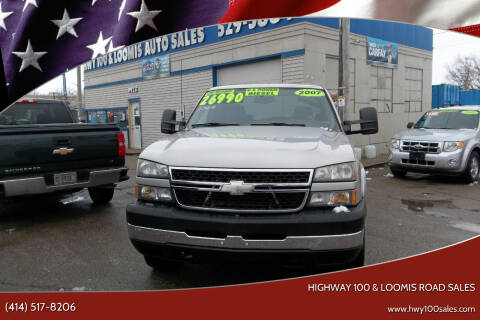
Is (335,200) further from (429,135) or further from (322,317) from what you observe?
(429,135)

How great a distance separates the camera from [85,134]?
5852 millimetres

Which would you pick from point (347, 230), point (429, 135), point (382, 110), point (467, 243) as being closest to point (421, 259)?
point (467, 243)

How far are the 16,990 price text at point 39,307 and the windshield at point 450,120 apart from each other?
31.8 ft

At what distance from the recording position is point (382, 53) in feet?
47.0

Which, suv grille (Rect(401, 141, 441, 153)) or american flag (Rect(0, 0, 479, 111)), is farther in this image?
suv grille (Rect(401, 141, 441, 153))

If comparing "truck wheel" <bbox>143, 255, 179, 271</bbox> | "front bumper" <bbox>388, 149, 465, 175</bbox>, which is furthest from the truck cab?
"front bumper" <bbox>388, 149, 465, 175</bbox>

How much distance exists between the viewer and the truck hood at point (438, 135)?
8719 millimetres

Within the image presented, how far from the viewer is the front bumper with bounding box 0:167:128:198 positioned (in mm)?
5105

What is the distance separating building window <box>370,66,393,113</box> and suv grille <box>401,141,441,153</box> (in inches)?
208

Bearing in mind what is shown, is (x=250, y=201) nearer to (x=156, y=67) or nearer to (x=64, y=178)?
(x=64, y=178)

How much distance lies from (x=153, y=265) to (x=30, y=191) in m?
2.66

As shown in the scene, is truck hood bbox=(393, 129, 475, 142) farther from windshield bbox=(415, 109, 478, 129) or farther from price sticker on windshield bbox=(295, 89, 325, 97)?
price sticker on windshield bbox=(295, 89, 325, 97)

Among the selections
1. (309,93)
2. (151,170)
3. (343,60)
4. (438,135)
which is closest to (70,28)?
(151,170)

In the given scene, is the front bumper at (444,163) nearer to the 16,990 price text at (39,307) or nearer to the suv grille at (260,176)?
the suv grille at (260,176)
